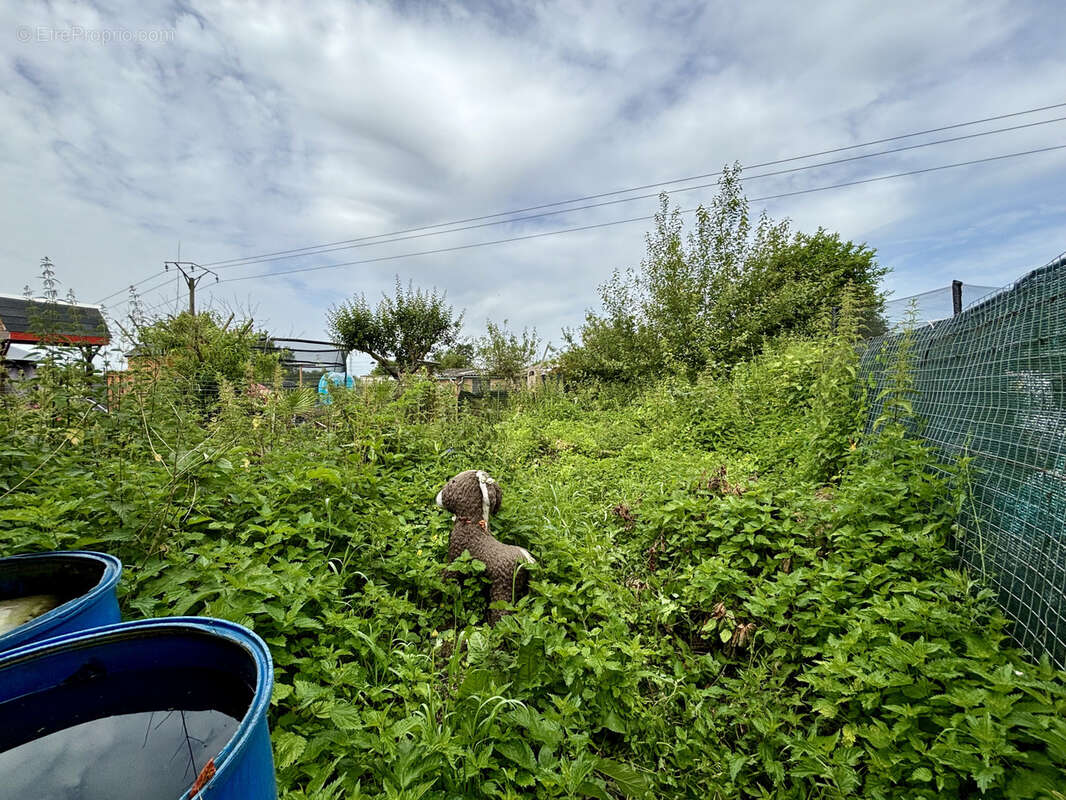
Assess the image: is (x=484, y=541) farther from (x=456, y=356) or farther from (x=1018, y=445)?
(x=456, y=356)

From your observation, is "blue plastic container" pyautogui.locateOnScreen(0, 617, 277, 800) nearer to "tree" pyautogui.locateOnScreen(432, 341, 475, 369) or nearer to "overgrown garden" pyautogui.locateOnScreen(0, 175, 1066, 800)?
"overgrown garden" pyautogui.locateOnScreen(0, 175, 1066, 800)

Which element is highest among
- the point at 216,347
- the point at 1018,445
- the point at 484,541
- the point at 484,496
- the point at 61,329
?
the point at 216,347

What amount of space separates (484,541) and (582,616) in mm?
677

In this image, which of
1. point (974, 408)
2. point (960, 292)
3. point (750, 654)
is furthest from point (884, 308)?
point (750, 654)

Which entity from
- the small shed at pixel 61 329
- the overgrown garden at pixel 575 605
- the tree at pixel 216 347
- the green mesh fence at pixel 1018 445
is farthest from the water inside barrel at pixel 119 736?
the tree at pixel 216 347

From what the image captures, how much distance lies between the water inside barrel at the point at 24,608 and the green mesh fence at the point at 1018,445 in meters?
2.63

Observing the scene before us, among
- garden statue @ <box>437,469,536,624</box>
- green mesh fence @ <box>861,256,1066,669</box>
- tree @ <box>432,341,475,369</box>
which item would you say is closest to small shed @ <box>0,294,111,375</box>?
garden statue @ <box>437,469,536,624</box>

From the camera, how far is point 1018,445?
1617mm

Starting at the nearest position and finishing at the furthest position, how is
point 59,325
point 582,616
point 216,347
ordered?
point 582,616 → point 59,325 → point 216,347

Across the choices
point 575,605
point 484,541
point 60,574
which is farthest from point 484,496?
point 60,574

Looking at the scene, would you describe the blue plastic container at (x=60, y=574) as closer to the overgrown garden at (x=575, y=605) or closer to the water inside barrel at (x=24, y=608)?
the water inside barrel at (x=24, y=608)

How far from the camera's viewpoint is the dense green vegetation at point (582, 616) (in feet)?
3.97

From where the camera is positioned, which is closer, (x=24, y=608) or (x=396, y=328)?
(x=24, y=608)

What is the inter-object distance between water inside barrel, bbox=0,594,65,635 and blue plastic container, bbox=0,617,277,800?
1.50ft
